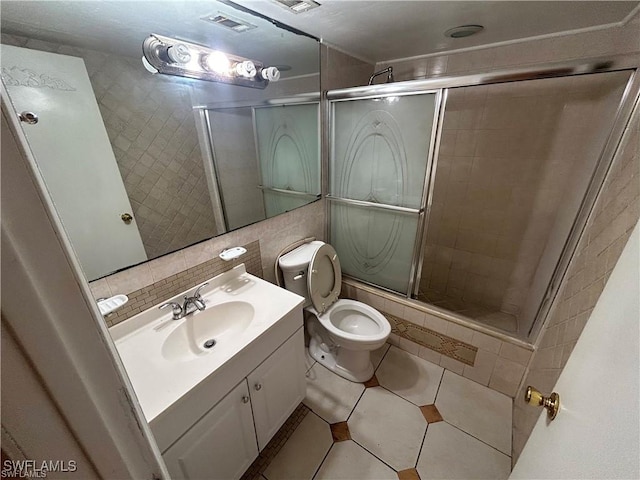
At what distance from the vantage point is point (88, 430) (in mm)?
320

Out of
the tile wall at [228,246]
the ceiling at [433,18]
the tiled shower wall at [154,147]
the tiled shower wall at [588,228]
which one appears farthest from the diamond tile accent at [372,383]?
the ceiling at [433,18]

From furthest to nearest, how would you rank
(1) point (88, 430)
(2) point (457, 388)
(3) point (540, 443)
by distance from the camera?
(2) point (457, 388) → (3) point (540, 443) → (1) point (88, 430)

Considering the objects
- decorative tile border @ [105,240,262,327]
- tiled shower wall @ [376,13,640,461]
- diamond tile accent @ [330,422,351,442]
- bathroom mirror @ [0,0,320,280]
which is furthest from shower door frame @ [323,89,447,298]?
diamond tile accent @ [330,422,351,442]

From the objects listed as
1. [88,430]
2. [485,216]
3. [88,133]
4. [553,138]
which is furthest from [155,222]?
[553,138]

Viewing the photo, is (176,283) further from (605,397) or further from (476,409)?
(476,409)

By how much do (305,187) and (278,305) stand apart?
0.98m

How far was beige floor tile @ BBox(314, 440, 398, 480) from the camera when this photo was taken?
1271 millimetres

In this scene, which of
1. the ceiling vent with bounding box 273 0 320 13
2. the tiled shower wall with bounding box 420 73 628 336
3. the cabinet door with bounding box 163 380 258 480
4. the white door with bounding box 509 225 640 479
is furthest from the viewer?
the tiled shower wall with bounding box 420 73 628 336

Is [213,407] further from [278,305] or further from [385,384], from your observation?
[385,384]

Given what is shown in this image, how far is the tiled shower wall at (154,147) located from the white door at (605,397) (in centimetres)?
134

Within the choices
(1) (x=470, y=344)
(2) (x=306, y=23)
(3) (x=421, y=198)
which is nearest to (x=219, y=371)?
(3) (x=421, y=198)

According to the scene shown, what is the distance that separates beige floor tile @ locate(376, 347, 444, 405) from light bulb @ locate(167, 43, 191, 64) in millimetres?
2024

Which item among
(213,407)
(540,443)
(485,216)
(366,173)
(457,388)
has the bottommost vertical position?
(457,388)

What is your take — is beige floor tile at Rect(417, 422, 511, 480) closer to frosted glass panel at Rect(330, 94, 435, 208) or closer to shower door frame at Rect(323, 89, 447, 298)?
shower door frame at Rect(323, 89, 447, 298)
